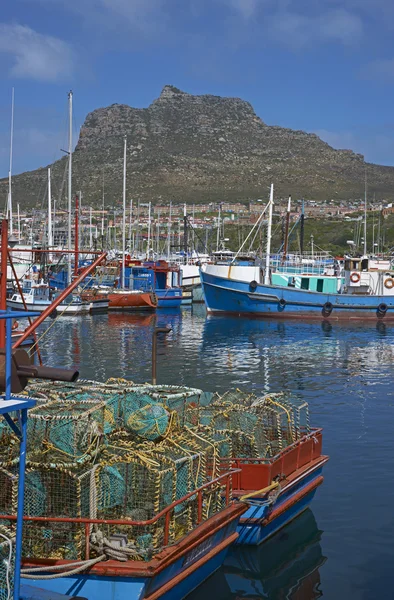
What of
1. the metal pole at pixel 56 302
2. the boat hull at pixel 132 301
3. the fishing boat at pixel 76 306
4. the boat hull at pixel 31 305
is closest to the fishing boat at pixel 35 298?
the boat hull at pixel 31 305

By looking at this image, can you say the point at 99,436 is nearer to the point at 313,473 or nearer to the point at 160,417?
the point at 160,417

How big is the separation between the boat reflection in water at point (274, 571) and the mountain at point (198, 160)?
4357 inches

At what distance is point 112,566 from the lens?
834 cm

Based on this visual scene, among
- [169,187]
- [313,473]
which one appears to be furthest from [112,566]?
[169,187]

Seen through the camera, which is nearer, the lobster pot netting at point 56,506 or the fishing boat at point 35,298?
the lobster pot netting at point 56,506

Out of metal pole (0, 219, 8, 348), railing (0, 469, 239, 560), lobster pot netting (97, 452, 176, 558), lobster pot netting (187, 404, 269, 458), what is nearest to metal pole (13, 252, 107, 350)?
metal pole (0, 219, 8, 348)

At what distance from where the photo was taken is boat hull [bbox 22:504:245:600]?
8.28 meters

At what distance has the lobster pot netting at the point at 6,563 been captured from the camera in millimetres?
7589

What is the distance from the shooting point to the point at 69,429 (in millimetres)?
9898

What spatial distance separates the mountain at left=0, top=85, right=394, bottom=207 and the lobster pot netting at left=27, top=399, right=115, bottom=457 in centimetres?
11133

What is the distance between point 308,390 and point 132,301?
92.8 ft

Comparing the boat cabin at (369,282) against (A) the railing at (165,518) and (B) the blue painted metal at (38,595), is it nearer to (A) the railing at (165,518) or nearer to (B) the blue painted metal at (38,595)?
(A) the railing at (165,518)

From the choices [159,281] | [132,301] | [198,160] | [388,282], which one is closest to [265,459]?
[132,301]

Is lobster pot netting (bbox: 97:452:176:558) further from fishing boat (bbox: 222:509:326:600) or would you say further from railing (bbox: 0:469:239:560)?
fishing boat (bbox: 222:509:326:600)
